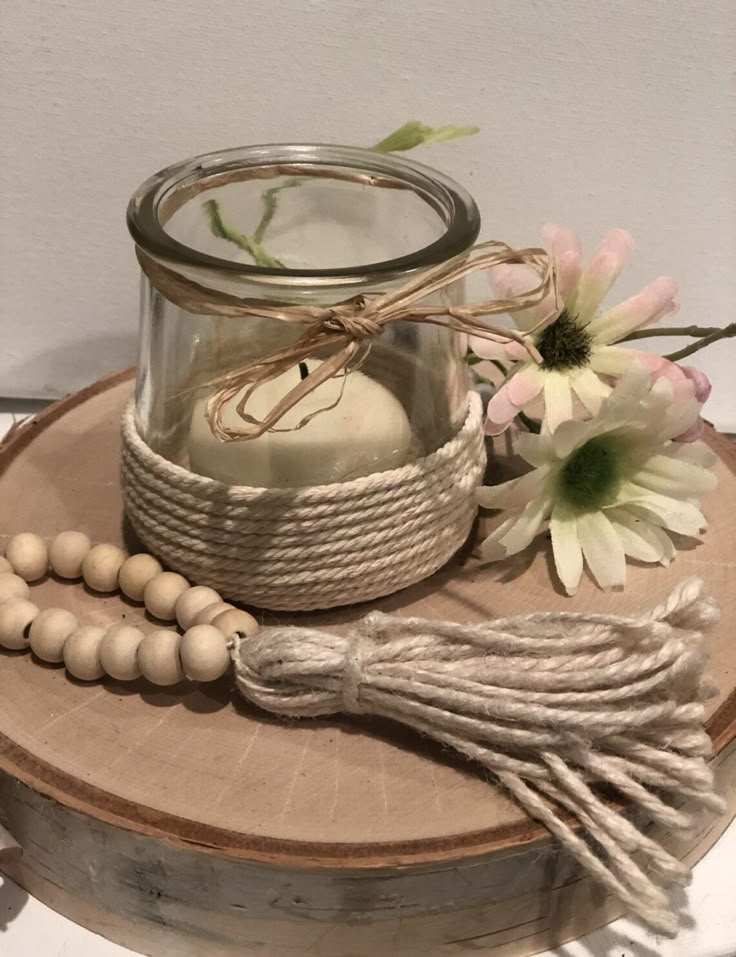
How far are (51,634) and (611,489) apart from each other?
35 cm

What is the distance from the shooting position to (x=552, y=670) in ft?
1.52

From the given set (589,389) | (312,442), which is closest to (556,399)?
(589,389)

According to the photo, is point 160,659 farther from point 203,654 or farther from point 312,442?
point 312,442

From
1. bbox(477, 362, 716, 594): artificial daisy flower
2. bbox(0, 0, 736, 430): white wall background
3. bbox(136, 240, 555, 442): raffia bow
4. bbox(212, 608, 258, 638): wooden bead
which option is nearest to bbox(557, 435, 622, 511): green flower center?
bbox(477, 362, 716, 594): artificial daisy flower

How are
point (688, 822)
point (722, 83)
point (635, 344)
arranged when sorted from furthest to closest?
1. point (635, 344)
2. point (722, 83)
3. point (688, 822)

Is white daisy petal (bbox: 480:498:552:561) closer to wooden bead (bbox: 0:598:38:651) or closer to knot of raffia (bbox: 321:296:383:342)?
knot of raffia (bbox: 321:296:383:342)

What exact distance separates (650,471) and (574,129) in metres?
0.34

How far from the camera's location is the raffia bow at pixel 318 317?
472mm

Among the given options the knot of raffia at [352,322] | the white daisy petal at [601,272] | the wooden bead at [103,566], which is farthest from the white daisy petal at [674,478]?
the wooden bead at [103,566]

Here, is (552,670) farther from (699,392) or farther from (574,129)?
(574,129)

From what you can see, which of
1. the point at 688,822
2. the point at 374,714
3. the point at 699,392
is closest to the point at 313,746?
the point at 374,714

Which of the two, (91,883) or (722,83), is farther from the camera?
(722,83)

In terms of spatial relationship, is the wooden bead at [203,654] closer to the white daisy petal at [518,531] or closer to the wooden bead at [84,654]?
the wooden bead at [84,654]

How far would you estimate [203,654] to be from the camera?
1.62 ft
